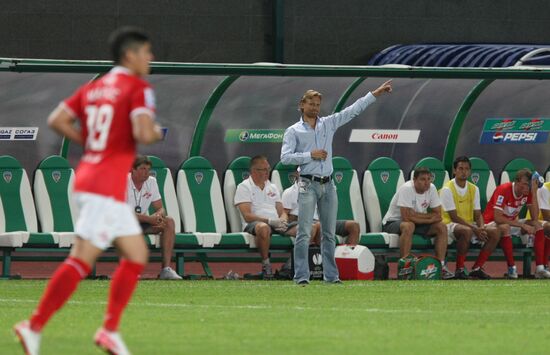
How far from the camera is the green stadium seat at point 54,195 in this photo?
19.8m

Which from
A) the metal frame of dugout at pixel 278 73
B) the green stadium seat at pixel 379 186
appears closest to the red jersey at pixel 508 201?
the metal frame of dugout at pixel 278 73

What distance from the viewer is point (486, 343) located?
11.4 meters

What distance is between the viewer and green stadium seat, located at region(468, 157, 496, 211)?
21.5 m

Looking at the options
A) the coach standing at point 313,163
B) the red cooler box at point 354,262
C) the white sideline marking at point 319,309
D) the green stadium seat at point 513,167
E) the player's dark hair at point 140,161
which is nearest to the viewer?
the white sideline marking at point 319,309

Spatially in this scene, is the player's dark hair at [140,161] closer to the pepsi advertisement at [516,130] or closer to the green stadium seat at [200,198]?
the green stadium seat at [200,198]

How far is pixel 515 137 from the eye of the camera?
73.2ft

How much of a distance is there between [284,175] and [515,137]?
130 inches

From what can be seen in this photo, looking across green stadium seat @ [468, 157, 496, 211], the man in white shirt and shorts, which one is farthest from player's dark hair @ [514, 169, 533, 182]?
the man in white shirt and shorts

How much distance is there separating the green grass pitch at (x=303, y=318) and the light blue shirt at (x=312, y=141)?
1.22 meters

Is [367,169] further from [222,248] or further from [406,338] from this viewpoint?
[406,338]

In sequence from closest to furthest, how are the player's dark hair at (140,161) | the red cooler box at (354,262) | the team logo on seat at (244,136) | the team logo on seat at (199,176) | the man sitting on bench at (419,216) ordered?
the player's dark hair at (140,161) → the red cooler box at (354,262) → the man sitting on bench at (419,216) → the team logo on seat at (199,176) → the team logo on seat at (244,136)

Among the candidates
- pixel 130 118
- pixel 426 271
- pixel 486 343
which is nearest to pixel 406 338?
pixel 486 343

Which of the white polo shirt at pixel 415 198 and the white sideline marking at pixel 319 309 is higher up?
the white polo shirt at pixel 415 198

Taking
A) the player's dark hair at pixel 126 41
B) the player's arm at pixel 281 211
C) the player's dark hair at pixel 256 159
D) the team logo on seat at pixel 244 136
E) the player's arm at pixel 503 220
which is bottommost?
the player's arm at pixel 503 220
